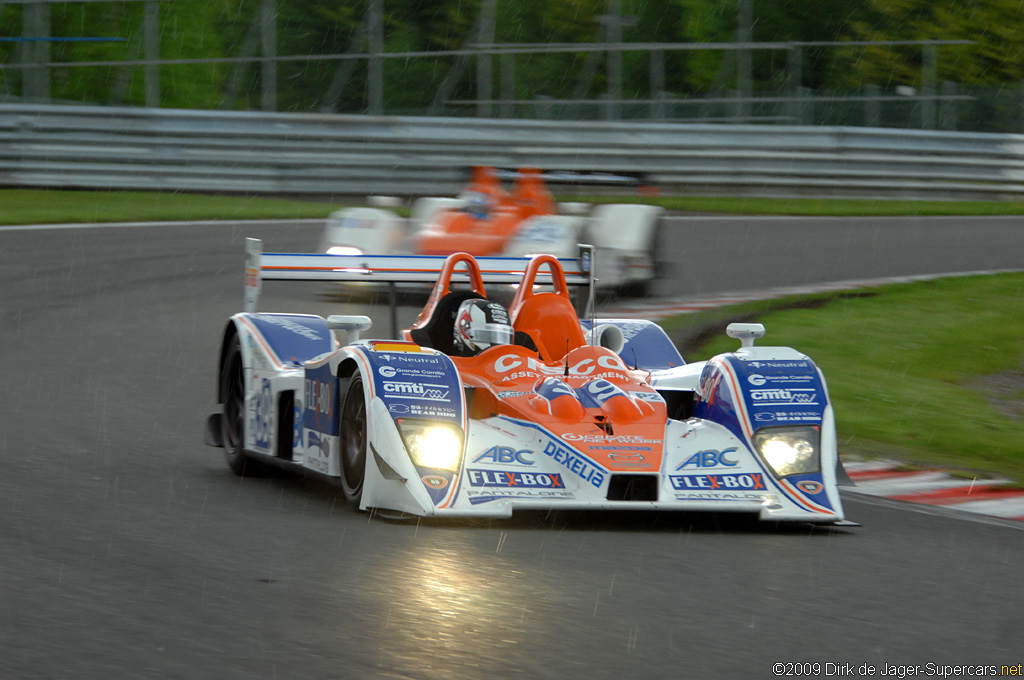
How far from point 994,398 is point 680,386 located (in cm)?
403

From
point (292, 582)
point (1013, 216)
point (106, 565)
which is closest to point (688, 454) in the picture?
point (292, 582)

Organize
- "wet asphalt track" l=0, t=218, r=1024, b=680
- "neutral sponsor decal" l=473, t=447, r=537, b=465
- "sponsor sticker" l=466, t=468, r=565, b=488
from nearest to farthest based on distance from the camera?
1. "wet asphalt track" l=0, t=218, r=1024, b=680
2. "sponsor sticker" l=466, t=468, r=565, b=488
3. "neutral sponsor decal" l=473, t=447, r=537, b=465

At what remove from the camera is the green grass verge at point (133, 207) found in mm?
20203

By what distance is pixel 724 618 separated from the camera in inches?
205

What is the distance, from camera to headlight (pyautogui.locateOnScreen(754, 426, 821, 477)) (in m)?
7.11

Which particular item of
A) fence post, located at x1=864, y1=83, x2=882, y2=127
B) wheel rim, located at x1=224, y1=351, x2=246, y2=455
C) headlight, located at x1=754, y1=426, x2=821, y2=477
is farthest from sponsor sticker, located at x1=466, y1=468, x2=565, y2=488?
fence post, located at x1=864, y1=83, x2=882, y2=127

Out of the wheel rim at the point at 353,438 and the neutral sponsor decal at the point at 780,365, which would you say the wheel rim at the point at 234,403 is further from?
the neutral sponsor decal at the point at 780,365

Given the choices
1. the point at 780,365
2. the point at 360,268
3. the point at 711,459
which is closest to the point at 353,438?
the point at 360,268

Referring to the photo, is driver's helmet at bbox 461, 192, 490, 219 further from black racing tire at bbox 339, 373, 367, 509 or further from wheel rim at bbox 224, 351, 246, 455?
black racing tire at bbox 339, 373, 367, 509

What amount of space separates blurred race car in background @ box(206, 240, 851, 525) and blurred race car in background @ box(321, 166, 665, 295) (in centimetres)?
652

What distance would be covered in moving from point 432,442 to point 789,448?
167 centimetres

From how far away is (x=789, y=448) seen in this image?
719cm

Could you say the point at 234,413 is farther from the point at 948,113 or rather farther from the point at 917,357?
the point at 948,113

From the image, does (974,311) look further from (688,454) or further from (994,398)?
(688,454)
